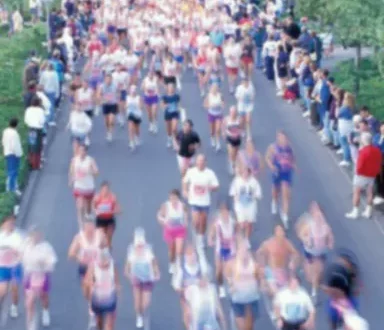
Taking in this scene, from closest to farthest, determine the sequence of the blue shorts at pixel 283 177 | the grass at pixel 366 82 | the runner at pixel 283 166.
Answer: the runner at pixel 283 166
the blue shorts at pixel 283 177
the grass at pixel 366 82

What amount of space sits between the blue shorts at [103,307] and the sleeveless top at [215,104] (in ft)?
A: 31.9

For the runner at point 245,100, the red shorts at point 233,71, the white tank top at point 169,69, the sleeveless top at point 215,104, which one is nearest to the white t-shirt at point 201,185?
the sleeveless top at point 215,104

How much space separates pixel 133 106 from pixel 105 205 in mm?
6893

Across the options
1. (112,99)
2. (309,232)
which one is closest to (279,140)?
(309,232)

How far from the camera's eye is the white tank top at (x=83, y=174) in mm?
17859

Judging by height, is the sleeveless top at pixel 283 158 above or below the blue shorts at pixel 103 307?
above

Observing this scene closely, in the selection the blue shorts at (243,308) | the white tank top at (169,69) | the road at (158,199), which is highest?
the white tank top at (169,69)

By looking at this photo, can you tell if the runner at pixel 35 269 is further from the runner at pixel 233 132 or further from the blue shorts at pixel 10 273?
the runner at pixel 233 132

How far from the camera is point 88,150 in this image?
24.0m

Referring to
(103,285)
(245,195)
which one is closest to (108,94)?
(245,195)

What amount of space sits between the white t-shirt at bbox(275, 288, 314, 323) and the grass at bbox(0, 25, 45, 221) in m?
7.49

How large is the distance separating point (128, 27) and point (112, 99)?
489 inches

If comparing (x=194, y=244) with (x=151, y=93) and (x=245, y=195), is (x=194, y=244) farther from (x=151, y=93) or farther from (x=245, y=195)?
(x=151, y=93)

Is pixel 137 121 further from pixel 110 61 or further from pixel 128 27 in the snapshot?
pixel 128 27
